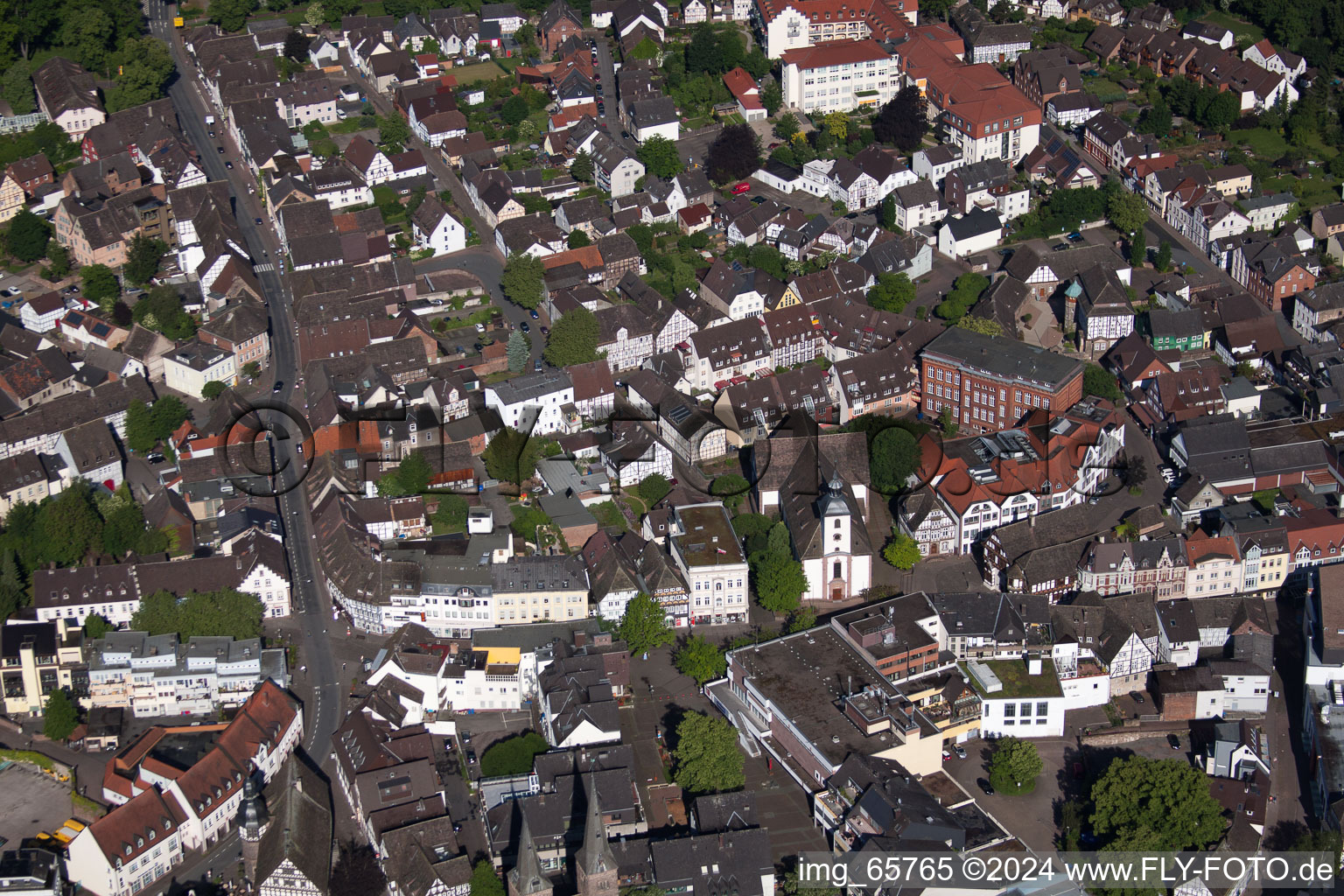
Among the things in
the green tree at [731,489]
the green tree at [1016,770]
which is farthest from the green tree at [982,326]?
the green tree at [1016,770]

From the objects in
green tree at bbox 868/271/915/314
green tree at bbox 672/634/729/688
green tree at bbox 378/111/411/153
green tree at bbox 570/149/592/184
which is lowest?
green tree at bbox 672/634/729/688

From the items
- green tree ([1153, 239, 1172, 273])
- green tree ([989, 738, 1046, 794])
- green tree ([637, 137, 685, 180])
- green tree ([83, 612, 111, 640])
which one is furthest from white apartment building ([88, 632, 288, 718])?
green tree ([1153, 239, 1172, 273])

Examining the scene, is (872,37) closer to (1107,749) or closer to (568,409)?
(568,409)

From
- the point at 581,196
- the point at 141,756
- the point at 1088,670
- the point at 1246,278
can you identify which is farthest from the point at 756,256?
the point at 141,756

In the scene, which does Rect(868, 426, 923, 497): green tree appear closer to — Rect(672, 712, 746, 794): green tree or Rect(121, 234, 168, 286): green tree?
Rect(672, 712, 746, 794): green tree

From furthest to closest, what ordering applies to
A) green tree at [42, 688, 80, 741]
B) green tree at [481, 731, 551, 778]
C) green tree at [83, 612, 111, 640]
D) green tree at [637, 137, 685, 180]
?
green tree at [637, 137, 685, 180], green tree at [83, 612, 111, 640], green tree at [42, 688, 80, 741], green tree at [481, 731, 551, 778]

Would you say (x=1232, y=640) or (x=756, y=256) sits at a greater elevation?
(x=756, y=256)

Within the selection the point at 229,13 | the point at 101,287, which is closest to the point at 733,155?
the point at 101,287
